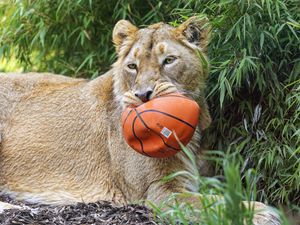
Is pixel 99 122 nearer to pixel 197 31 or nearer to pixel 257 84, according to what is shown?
pixel 197 31

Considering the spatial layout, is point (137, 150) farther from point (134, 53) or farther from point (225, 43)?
point (225, 43)

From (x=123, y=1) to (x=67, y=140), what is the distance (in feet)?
6.13

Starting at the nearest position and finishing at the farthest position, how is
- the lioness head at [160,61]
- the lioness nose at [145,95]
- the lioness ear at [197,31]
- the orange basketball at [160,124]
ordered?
the orange basketball at [160,124] → the lioness nose at [145,95] → the lioness head at [160,61] → the lioness ear at [197,31]

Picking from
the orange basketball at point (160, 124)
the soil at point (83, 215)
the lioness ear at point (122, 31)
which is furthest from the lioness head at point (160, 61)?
the soil at point (83, 215)

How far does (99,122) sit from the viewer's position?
6.75 meters

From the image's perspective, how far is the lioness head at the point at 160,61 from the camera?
595cm

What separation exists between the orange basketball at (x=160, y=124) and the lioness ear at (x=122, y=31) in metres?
1.01

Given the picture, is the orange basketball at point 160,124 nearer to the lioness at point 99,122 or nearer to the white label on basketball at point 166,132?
the white label on basketball at point 166,132

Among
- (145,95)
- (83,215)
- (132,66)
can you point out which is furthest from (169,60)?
(83,215)

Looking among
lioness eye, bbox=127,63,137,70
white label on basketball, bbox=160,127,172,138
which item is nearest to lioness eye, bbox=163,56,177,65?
lioness eye, bbox=127,63,137,70

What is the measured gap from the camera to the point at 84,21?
812cm

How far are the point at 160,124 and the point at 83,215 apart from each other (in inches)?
39.3

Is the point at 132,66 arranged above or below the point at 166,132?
above

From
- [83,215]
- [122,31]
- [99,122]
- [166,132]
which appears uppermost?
[122,31]
